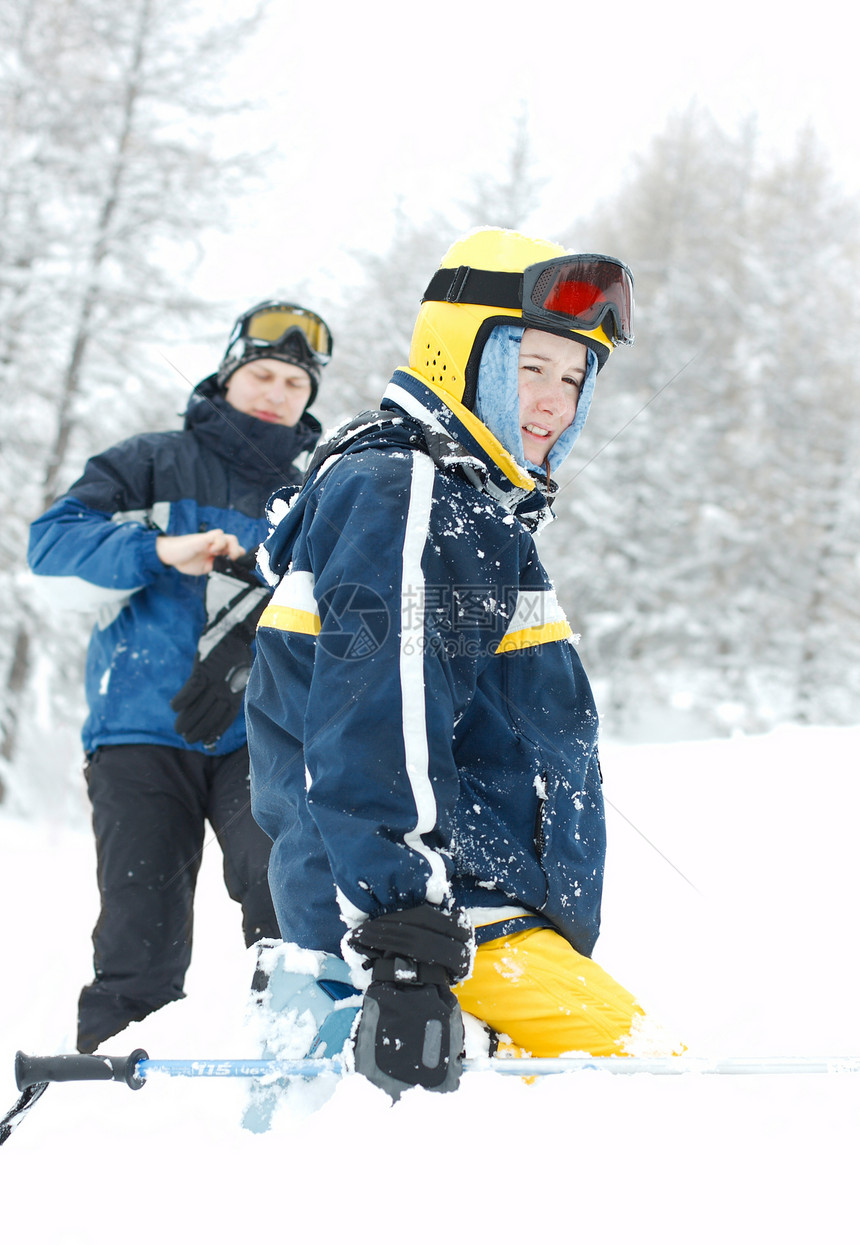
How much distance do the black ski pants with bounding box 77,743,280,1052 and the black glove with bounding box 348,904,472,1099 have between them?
5.51 feet

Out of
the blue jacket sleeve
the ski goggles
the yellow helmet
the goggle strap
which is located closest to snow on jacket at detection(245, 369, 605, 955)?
the yellow helmet

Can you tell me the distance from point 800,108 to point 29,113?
70.7 ft

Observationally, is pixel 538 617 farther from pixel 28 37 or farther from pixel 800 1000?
pixel 28 37

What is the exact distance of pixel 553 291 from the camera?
8.01 ft

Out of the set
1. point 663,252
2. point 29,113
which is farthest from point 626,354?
point 29,113

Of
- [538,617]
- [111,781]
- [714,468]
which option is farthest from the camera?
[714,468]

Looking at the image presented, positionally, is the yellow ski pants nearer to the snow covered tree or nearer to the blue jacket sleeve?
the blue jacket sleeve

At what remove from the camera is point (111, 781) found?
139 inches

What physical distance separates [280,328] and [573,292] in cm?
210

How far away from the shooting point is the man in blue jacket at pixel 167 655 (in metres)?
3.43

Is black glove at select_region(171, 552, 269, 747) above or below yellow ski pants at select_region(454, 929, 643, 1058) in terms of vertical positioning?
above

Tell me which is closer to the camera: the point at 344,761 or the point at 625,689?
the point at 344,761

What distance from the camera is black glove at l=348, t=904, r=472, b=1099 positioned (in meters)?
1.67

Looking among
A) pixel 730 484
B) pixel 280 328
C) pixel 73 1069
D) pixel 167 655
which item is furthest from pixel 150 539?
pixel 730 484
